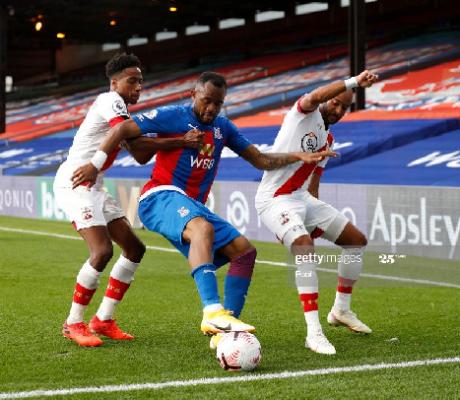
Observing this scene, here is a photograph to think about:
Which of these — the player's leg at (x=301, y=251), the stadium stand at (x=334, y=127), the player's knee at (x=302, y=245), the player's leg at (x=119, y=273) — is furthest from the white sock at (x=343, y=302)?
the stadium stand at (x=334, y=127)

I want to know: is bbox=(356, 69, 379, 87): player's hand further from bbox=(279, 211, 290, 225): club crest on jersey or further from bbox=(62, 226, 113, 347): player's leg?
bbox=(62, 226, 113, 347): player's leg

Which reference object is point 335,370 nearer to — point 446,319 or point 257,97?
point 446,319

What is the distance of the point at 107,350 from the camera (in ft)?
21.0

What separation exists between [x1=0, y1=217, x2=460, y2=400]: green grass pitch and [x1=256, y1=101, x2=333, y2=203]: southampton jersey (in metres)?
1.02

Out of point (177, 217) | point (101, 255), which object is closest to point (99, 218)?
point (101, 255)

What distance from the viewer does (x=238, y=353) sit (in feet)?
18.0

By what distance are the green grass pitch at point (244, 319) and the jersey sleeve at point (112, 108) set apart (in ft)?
4.91

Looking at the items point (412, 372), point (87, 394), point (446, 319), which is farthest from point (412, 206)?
point (87, 394)

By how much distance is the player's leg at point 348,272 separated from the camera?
6.91 metres

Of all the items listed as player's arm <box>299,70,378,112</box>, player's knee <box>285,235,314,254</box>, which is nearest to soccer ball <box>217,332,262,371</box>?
player's knee <box>285,235,314,254</box>

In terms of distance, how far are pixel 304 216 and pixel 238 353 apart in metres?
1.59

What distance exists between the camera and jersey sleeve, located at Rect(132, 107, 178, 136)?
20.4 feet

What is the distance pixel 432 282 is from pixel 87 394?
5797 mm

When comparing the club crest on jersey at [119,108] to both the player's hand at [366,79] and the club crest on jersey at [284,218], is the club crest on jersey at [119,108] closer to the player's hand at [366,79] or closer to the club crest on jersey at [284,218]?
the club crest on jersey at [284,218]
